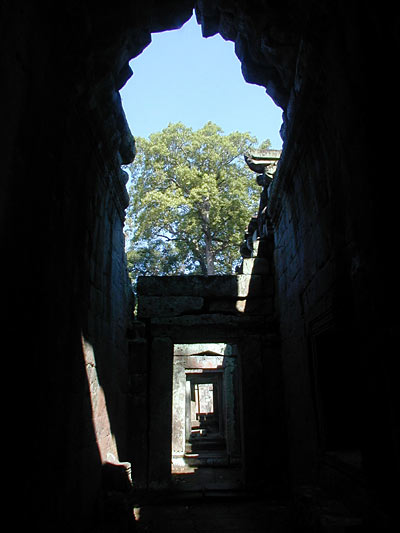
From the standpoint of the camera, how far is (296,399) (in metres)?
5.13

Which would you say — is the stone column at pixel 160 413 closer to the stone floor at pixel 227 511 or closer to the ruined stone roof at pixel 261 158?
the stone floor at pixel 227 511

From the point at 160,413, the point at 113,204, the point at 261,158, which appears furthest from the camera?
the point at 261,158

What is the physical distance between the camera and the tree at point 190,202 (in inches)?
669

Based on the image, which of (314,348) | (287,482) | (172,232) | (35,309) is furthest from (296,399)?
(172,232)

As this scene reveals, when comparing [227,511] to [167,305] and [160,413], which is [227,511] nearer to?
[160,413]

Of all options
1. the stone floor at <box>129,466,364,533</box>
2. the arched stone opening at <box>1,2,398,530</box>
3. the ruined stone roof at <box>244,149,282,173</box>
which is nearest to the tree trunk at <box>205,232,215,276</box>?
the ruined stone roof at <box>244,149,282,173</box>

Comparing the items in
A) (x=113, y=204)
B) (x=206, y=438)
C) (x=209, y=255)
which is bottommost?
(x=206, y=438)

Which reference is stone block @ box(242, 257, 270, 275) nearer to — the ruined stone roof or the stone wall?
the stone wall

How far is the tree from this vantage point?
1700cm

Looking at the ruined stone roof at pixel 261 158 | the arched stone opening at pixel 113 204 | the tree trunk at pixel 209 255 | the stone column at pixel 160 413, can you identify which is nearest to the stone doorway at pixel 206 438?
the stone column at pixel 160 413

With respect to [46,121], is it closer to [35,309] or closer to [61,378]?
[35,309]

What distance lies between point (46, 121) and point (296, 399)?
172 inches

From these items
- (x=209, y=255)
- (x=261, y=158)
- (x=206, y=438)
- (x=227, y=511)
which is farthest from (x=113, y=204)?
(x=209, y=255)

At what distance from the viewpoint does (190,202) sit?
55.1ft
